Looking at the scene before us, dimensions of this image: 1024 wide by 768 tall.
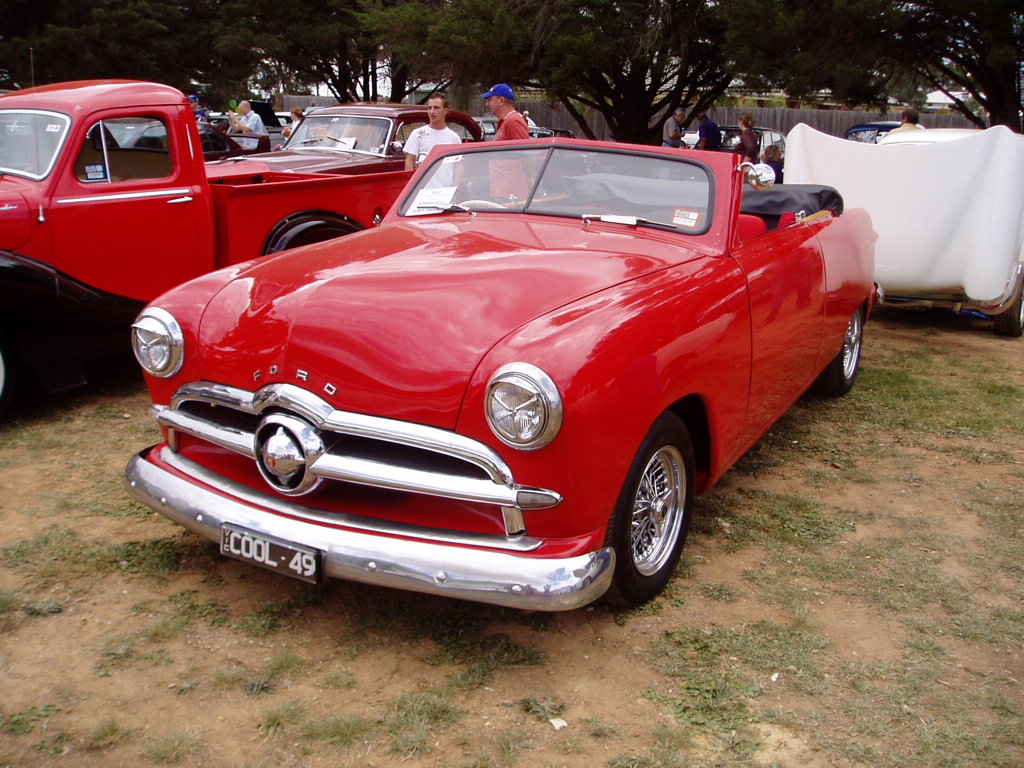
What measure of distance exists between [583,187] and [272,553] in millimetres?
2127

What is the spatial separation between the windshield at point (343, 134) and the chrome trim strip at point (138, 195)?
359 cm

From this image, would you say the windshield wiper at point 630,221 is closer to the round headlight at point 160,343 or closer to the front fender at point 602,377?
the front fender at point 602,377

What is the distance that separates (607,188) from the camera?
4.11m

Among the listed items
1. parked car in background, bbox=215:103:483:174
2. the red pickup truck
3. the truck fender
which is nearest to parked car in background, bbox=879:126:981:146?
parked car in background, bbox=215:103:483:174

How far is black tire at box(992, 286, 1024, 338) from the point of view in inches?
294

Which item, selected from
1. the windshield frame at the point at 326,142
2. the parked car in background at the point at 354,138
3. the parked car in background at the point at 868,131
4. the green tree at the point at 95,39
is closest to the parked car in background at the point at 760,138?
the parked car in background at the point at 868,131

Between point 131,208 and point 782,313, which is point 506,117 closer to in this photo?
point 131,208

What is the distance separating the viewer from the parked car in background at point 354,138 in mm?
8789

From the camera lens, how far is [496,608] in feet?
10.9

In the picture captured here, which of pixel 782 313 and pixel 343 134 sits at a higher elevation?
pixel 343 134

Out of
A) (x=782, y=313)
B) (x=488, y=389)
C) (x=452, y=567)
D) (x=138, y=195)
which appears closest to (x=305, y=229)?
(x=138, y=195)

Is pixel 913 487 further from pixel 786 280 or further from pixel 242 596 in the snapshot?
pixel 242 596

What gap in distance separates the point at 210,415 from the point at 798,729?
2172 mm

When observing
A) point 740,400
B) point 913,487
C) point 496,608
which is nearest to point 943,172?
point 913,487
